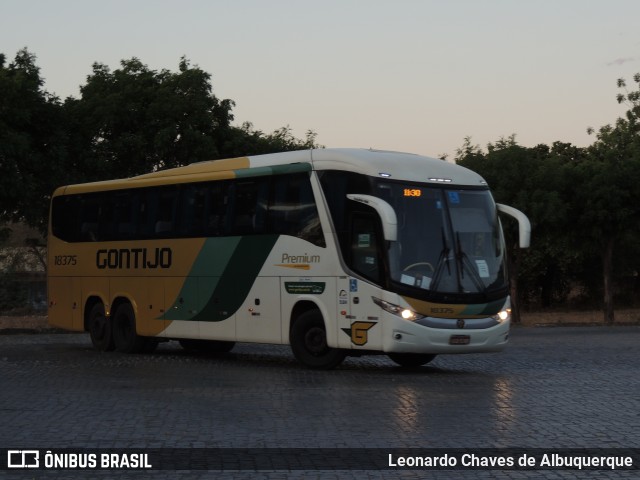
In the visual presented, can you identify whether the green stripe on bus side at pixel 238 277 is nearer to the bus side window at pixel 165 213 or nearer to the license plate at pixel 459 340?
the bus side window at pixel 165 213

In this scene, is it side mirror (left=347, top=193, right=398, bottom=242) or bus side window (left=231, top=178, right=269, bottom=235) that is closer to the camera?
side mirror (left=347, top=193, right=398, bottom=242)

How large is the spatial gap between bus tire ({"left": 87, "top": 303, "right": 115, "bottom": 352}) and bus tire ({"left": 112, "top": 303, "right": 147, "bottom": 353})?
0.19 meters

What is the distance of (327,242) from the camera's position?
21156 mm

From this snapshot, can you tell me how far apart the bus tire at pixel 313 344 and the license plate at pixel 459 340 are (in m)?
1.99

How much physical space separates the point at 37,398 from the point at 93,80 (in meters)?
27.4

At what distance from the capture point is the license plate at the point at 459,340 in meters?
20.3

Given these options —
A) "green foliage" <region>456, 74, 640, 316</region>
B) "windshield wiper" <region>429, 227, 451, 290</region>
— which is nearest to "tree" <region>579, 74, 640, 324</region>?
"green foliage" <region>456, 74, 640, 316</region>

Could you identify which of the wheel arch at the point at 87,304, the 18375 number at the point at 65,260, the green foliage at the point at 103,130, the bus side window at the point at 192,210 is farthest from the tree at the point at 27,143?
the bus side window at the point at 192,210

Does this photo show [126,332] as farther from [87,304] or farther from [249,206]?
[249,206]

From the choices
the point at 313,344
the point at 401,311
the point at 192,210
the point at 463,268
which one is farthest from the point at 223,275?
the point at 463,268

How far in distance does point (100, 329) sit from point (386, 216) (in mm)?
9642

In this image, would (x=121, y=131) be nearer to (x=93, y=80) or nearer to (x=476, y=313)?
(x=93, y=80)

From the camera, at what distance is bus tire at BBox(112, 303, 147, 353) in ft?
86.5

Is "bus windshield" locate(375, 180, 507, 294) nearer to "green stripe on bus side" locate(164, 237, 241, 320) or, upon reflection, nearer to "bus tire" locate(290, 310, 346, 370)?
"bus tire" locate(290, 310, 346, 370)
